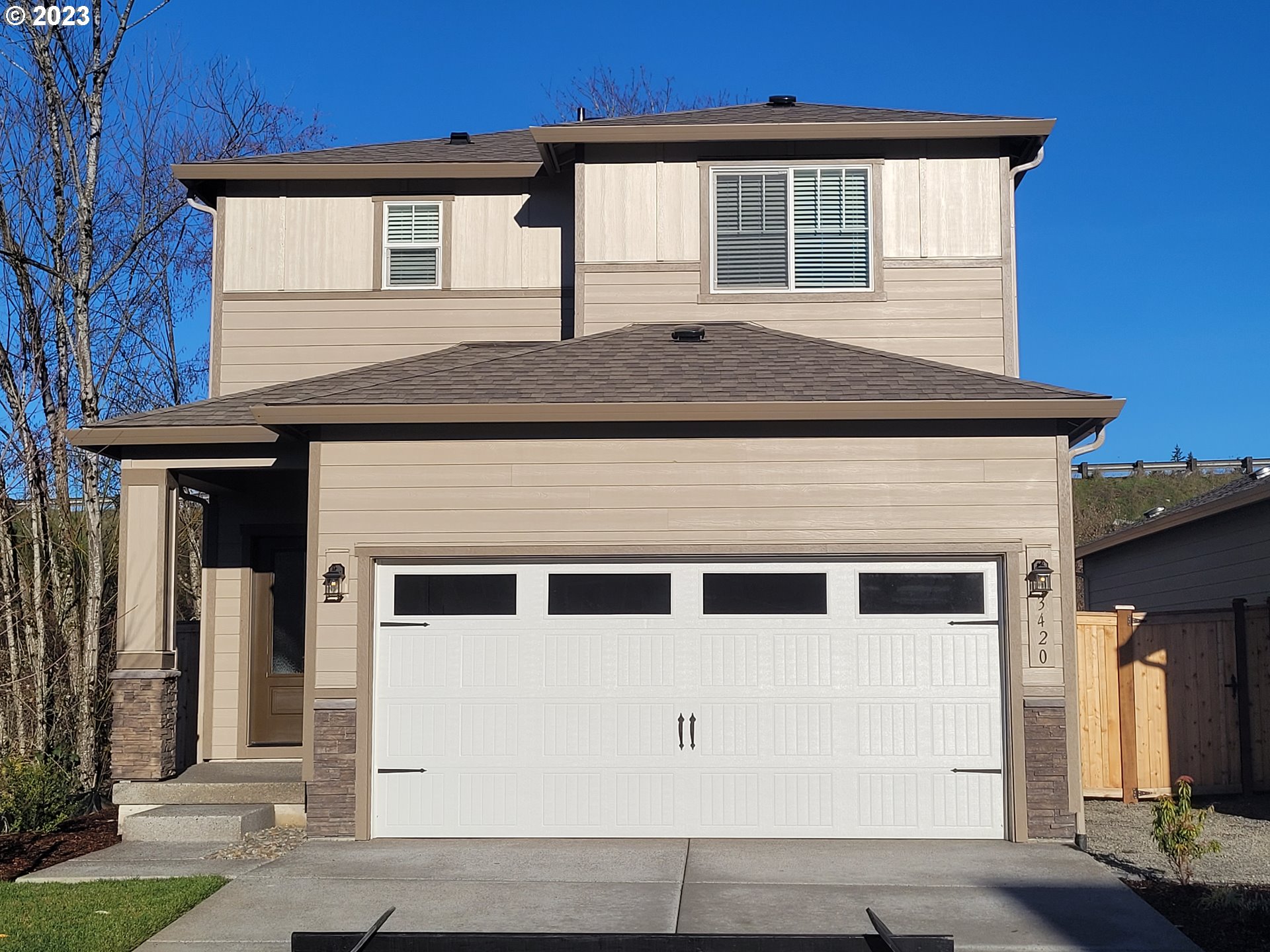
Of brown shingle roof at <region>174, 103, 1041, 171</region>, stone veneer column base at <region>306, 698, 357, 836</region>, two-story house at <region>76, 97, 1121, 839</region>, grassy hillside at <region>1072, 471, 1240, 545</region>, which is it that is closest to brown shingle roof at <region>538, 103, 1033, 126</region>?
brown shingle roof at <region>174, 103, 1041, 171</region>

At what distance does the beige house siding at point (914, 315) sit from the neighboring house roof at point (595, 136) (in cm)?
140

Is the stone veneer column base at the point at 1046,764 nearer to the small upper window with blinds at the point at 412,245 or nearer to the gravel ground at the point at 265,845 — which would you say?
the gravel ground at the point at 265,845

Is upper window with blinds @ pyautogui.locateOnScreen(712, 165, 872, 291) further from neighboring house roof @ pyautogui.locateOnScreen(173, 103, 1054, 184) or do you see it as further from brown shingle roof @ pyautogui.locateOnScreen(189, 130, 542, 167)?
brown shingle roof @ pyautogui.locateOnScreen(189, 130, 542, 167)

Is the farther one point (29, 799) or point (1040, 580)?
point (29, 799)

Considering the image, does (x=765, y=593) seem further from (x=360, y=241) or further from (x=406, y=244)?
(x=360, y=241)

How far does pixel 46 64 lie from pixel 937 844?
1343 cm

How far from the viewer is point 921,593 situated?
10164 mm

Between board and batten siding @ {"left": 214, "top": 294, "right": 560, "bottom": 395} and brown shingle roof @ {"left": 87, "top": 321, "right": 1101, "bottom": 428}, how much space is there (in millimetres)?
746

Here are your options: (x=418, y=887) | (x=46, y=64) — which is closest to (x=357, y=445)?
(x=418, y=887)

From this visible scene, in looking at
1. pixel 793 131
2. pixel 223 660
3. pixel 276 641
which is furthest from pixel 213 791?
pixel 793 131

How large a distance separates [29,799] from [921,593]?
7680 millimetres

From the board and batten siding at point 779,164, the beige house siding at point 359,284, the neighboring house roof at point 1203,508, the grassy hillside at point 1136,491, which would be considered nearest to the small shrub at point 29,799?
the beige house siding at point 359,284

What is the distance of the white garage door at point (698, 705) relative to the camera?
394 inches

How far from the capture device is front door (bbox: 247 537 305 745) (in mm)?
13219
